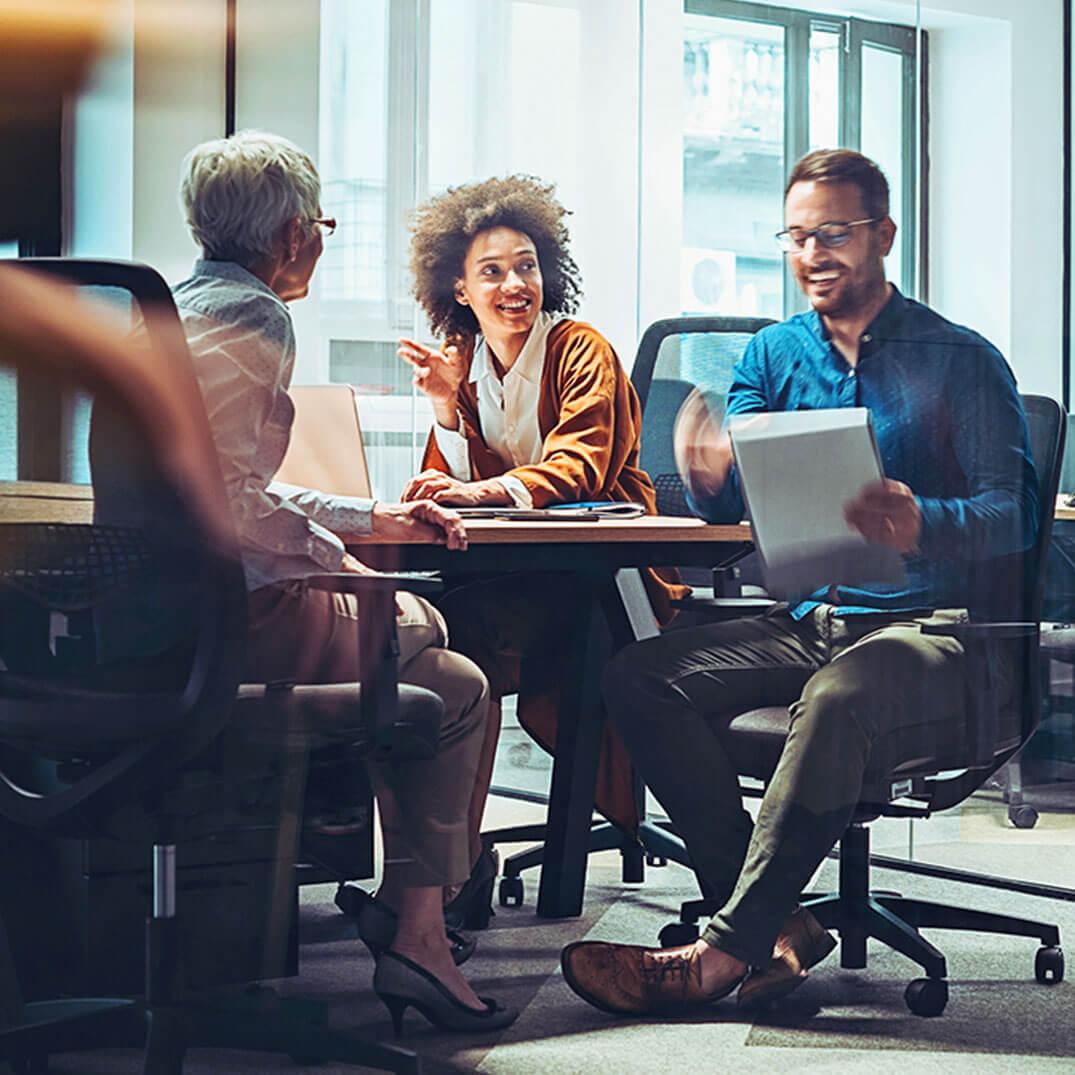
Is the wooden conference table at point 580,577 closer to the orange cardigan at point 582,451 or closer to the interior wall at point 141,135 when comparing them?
the orange cardigan at point 582,451

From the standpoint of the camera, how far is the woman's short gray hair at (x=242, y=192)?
182cm

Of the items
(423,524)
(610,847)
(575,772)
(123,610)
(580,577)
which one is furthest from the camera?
(610,847)

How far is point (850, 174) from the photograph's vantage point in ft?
6.84

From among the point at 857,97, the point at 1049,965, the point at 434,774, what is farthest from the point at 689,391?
the point at 1049,965

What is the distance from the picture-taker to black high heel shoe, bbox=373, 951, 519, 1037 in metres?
1.98

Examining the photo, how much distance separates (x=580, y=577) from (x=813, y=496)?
0.53 metres

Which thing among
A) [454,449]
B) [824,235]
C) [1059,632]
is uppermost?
[824,235]

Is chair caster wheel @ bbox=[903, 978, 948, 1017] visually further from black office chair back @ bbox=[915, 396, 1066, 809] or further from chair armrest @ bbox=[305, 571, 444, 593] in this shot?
chair armrest @ bbox=[305, 571, 444, 593]

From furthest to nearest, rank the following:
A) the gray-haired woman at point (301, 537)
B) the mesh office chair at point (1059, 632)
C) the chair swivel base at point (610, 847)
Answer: the chair swivel base at point (610, 847) → the mesh office chair at point (1059, 632) → the gray-haired woman at point (301, 537)

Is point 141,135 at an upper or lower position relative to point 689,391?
upper

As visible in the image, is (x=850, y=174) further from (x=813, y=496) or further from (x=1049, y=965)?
(x=1049, y=965)

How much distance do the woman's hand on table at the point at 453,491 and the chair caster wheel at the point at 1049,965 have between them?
93 cm

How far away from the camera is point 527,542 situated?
204cm

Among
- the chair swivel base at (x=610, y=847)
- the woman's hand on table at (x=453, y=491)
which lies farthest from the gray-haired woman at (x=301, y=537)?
the chair swivel base at (x=610, y=847)
